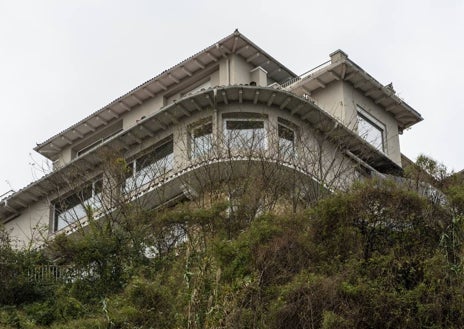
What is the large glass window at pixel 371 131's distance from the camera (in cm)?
2536

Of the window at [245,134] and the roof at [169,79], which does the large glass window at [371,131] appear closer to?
the roof at [169,79]

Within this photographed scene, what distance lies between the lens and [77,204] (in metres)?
24.8

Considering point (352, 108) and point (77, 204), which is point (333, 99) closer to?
point (352, 108)

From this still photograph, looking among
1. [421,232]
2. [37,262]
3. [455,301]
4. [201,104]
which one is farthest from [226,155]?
[455,301]

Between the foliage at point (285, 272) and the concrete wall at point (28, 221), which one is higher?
the concrete wall at point (28, 221)

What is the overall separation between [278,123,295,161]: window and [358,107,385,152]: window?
2664 millimetres

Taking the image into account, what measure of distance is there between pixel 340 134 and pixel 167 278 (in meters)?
7.75

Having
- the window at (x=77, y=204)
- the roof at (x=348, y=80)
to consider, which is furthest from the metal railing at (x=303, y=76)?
the window at (x=77, y=204)

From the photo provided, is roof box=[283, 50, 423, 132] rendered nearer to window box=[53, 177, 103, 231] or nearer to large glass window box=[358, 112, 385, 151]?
large glass window box=[358, 112, 385, 151]

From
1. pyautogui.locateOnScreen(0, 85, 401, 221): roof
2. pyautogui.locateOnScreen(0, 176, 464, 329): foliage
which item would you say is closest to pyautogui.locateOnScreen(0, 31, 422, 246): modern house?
pyautogui.locateOnScreen(0, 85, 401, 221): roof

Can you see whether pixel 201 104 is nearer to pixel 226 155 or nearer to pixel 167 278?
pixel 226 155

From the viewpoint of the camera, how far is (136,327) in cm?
1491

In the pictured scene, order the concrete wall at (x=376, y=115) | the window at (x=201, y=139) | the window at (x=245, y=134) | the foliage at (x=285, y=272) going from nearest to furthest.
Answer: the foliage at (x=285, y=272), the window at (x=245, y=134), the window at (x=201, y=139), the concrete wall at (x=376, y=115)

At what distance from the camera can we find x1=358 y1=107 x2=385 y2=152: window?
2539 cm
